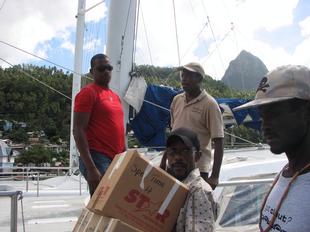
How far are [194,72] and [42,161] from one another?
38.3m

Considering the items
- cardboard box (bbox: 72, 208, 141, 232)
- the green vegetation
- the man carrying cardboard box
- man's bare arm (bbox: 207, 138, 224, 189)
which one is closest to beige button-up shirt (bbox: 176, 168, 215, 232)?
the man carrying cardboard box

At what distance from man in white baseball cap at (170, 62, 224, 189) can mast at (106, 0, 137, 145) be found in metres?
3.40

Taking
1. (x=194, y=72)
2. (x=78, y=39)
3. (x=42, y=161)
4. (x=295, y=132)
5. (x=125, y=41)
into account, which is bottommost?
(x=42, y=161)

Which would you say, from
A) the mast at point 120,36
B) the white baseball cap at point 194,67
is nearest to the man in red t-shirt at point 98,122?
the white baseball cap at point 194,67

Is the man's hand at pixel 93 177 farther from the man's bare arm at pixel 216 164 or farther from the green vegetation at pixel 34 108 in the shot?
the green vegetation at pixel 34 108

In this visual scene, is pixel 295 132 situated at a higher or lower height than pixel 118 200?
higher

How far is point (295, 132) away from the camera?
4.82ft

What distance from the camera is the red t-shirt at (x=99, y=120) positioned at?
356 cm

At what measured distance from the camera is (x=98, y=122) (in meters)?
3.61

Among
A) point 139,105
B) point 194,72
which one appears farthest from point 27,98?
point 194,72

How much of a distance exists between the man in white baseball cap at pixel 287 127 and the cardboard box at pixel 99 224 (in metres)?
0.92

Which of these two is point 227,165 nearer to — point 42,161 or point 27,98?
point 42,161

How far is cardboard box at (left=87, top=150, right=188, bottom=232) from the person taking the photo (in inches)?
91.7

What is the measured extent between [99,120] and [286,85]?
2.32 metres
